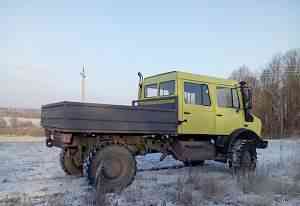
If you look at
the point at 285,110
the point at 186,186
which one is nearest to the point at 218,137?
the point at 186,186

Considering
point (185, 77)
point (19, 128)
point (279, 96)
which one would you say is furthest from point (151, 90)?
point (279, 96)

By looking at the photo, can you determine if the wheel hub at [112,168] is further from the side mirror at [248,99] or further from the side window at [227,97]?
the side mirror at [248,99]

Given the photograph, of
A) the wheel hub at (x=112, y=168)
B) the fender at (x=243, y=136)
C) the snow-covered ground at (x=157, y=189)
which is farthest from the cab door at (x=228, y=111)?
the wheel hub at (x=112, y=168)

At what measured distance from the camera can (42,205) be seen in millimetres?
4688

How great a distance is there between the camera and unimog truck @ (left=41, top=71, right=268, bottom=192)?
219 inches

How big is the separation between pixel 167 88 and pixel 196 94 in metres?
0.76

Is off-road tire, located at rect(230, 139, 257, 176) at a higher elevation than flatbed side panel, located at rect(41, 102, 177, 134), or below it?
below

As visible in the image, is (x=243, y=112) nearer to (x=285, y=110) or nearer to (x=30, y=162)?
(x=30, y=162)

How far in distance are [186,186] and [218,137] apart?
7.57 feet

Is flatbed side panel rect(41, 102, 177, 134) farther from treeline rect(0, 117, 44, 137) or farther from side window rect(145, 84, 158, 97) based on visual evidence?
treeline rect(0, 117, 44, 137)

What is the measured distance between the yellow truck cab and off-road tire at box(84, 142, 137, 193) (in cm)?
157

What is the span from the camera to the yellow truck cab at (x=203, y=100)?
284 inches

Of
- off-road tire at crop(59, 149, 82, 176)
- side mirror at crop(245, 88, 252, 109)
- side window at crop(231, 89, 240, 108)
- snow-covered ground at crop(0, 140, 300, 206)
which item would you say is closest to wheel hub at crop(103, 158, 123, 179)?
snow-covered ground at crop(0, 140, 300, 206)

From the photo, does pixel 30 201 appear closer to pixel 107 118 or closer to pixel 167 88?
pixel 107 118
